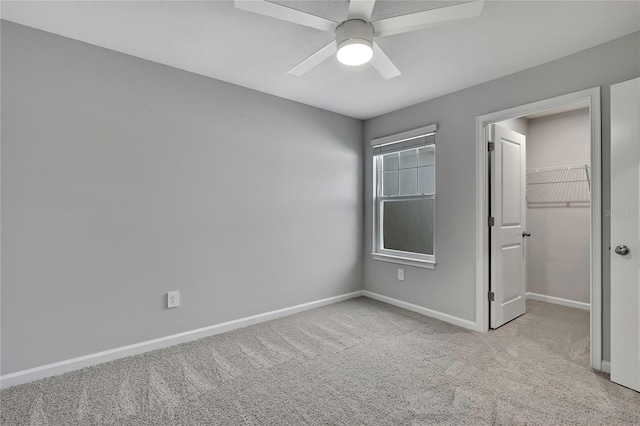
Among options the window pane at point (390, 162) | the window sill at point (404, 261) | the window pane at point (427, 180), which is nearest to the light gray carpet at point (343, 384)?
the window sill at point (404, 261)

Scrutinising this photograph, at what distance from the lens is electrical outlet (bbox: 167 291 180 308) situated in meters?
2.61

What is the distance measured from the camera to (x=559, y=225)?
3830 mm

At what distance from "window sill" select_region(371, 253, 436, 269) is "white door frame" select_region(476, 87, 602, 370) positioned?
0.51 metres

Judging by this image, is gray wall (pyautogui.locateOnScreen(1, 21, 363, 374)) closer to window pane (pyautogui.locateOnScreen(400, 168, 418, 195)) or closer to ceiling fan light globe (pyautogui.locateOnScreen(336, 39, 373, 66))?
window pane (pyautogui.locateOnScreen(400, 168, 418, 195))

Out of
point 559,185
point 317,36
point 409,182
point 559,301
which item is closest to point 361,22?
point 317,36

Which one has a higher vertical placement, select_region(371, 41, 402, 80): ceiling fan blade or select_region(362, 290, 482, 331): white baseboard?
select_region(371, 41, 402, 80): ceiling fan blade

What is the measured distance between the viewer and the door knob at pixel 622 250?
6.59 feet

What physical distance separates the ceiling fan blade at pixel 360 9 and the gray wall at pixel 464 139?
146 cm

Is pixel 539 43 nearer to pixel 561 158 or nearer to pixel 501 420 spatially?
A: pixel 561 158

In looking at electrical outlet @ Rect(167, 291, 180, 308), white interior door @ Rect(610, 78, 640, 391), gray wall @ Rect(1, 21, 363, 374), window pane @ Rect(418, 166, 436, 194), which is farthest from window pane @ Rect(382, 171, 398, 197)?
electrical outlet @ Rect(167, 291, 180, 308)

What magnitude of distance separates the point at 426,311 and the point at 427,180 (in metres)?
1.46

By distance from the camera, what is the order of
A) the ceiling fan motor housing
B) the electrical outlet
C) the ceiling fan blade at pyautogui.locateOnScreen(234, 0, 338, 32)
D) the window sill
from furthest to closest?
the window sill, the electrical outlet, the ceiling fan motor housing, the ceiling fan blade at pyautogui.locateOnScreen(234, 0, 338, 32)

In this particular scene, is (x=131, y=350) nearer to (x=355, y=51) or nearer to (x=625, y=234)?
(x=355, y=51)

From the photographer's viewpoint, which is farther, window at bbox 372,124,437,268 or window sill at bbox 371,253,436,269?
window at bbox 372,124,437,268
